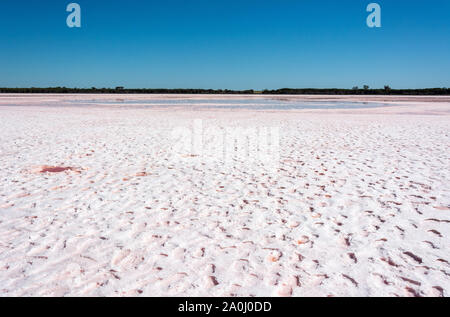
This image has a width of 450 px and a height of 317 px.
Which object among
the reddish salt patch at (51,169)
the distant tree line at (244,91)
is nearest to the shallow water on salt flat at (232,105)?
the reddish salt patch at (51,169)

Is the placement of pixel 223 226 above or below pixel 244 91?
below

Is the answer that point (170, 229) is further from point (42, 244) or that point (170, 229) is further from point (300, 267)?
point (300, 267)

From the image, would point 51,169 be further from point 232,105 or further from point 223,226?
point 232,105

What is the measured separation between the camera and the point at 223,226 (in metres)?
4.45

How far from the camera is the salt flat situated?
3.19m

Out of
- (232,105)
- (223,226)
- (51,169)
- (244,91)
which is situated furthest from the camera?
(244,91)

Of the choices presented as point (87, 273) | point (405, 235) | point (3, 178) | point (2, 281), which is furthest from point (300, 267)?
point (3, 178)

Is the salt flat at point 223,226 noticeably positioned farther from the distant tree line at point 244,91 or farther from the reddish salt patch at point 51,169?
the distant tree line at point 244,91

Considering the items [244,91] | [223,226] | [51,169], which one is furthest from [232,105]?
[244,91]

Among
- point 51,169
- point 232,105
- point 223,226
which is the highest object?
point 232,105

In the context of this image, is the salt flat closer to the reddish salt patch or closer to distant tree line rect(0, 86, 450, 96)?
the reddish salt patch

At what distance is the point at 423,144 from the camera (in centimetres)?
1073

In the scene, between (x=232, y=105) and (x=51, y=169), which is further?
(x=232, y=105)

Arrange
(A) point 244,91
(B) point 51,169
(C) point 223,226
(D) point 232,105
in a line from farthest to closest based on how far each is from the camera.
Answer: (A) point 244,91, (D) point 232,105, (B) point 51,169, (C) point 223,226
